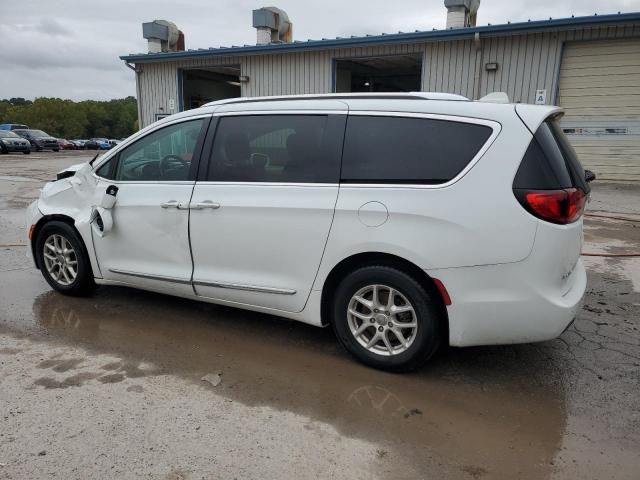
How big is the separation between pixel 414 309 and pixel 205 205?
5.62ft

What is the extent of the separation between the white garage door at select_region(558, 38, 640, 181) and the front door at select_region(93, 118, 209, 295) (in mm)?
12491

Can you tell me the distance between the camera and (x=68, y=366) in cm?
350

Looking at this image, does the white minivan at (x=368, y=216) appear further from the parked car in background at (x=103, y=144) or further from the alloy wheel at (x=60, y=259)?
the parked car in background at (x=103, y=144)

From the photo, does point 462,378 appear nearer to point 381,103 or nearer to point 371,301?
point 371,301

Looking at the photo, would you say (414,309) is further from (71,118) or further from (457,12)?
(71,118)

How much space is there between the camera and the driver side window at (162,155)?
4102 mm

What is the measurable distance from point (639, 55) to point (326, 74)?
848 centimetres

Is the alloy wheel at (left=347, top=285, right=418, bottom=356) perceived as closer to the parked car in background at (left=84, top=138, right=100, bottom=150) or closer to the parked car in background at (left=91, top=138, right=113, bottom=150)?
the parked car in background at (left=84, top=138, right=100, bottom=150)

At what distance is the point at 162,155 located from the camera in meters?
4.27

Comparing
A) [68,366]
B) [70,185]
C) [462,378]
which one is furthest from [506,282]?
[70,185]

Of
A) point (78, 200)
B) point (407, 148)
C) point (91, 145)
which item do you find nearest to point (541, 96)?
point (407, 148)

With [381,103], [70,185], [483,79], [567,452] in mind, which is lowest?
[567,452]

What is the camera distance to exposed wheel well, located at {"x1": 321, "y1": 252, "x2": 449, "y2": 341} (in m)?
3.23

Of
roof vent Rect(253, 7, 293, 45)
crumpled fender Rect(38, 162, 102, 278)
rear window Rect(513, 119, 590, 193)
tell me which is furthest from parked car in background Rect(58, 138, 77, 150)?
rear window Rect(513, 119, 590, 193)
